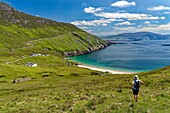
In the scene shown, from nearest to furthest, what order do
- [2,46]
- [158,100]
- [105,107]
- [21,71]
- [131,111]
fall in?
[131,111]
[105,107]
[158,100]
[21,71]
[2,46]

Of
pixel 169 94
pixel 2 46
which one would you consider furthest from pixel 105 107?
pixel 2 46

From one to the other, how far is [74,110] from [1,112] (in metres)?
8.93

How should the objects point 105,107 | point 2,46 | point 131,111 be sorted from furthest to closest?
point 2,46, point 105,107, point 131,111

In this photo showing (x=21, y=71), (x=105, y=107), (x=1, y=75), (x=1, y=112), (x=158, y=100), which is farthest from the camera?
(x=21, y=71)

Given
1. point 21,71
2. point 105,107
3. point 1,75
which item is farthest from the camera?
point 21,71

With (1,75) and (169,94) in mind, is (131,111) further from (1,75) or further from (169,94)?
(1,75)

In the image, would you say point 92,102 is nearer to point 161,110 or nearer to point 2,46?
point 161,110

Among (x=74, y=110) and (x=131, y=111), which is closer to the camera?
(x=131, y=111)

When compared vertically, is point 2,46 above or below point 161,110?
above

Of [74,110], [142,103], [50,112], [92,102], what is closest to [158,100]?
Result: [142,103]

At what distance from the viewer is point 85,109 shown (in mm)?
21266

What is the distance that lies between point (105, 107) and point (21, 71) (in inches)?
2969

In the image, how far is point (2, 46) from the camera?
653ft

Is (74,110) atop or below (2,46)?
below
